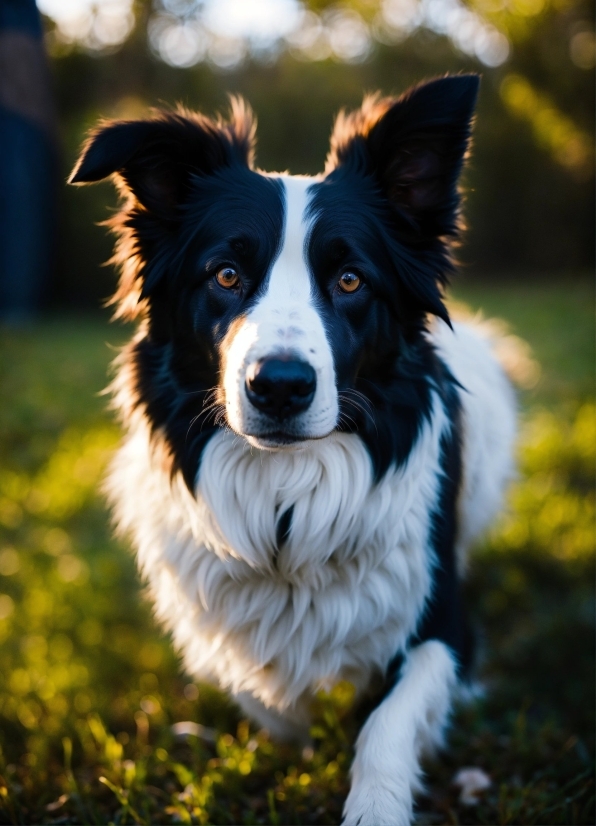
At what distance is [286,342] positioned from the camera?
207 cm

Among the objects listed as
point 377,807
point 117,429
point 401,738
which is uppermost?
point 401,738

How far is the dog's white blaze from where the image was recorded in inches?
82.5

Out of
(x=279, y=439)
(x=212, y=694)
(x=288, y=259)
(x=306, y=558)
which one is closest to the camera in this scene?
(x=279, y=439)

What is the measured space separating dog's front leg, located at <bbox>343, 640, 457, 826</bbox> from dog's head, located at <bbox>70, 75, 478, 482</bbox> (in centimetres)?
76

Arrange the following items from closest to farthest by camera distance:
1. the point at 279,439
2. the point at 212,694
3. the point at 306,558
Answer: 1. the point at 279,439
2. the point at 306,558
3. the point at 212,694

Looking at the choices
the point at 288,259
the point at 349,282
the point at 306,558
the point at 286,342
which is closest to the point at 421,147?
the point at 349,282

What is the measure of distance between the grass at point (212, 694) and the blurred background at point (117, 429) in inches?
0.5

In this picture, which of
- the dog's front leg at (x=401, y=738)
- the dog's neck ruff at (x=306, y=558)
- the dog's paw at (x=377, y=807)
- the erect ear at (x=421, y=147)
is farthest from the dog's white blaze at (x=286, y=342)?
the dog's paw at (x=377, y=807)

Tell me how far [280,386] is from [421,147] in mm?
1183

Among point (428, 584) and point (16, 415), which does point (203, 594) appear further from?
point (16, 415)

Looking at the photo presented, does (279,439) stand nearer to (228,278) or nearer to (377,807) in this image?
(228,278)

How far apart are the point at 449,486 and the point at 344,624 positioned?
0.69 m

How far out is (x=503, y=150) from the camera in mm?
15086

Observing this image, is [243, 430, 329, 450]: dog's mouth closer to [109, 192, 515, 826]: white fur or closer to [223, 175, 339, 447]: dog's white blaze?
[223, 175, 339, 447]: dog's white blaze
